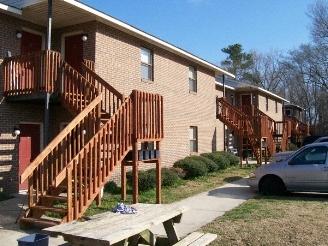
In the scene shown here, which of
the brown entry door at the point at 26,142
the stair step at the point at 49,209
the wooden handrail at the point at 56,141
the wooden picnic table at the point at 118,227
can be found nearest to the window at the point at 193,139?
the brown entry door at the point at 26,142

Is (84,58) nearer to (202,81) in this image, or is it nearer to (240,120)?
(202,81)

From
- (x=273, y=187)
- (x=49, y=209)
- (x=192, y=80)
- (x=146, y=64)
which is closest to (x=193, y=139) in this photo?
(x=192, y=80)

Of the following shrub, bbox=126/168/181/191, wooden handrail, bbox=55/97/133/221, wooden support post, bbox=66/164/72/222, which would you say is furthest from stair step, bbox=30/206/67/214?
shrub, bbox=126/168/181/191

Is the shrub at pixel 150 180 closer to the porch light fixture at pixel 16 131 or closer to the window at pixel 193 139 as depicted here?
the porch light fixture at pixel 16 131

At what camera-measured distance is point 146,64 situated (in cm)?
1578

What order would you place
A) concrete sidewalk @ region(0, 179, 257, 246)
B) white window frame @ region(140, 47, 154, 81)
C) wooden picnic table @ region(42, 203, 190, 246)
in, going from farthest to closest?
white window frame @ region(140, 47, 154, 81) → concrete sidewalk @ region(0, 179, 257, 246) → wooden picnic table @ region(42, 203, 190, 246)

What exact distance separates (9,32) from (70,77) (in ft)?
9.31

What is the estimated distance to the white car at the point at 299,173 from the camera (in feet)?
36.0

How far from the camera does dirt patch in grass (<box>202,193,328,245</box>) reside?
668cm

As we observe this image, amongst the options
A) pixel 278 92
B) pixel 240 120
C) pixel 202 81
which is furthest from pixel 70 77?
pixel 278 92

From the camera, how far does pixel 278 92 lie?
61.9 meters

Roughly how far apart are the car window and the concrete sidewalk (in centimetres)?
176

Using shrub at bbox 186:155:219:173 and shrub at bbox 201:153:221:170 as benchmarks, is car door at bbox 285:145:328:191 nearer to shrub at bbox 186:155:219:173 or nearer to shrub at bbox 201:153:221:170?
shrub at bbox 186:155:219:173

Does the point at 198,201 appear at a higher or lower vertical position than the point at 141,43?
lower
